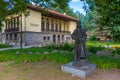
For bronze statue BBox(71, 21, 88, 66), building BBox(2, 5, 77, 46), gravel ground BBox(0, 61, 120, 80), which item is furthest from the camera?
building BBox(2, 5, 77, 46)

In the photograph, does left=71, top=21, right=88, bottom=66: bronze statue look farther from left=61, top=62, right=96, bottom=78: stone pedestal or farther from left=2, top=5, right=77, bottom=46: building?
left=2, top=5, right=77, bottom=46: building

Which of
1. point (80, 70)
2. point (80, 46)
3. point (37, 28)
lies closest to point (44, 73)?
point (80, 70)

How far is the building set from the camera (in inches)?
1142

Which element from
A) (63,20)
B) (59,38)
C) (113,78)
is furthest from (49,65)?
(63,20)

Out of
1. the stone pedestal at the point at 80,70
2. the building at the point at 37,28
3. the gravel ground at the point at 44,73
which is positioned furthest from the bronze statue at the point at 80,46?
the building at the point at 37,28

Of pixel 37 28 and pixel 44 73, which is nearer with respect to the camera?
pixel 44 73

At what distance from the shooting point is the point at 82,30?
7816 mm

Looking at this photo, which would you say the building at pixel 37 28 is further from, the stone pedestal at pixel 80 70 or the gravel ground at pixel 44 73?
the stone pedestal at pixel 80 70

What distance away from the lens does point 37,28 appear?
31.0 m

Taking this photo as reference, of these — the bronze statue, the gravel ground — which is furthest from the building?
the bronze statue

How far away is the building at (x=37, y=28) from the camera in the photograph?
29016mm

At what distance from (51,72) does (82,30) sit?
2.34 m

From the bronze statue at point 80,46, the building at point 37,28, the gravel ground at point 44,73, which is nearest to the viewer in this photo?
the gravel ground at point 44,73

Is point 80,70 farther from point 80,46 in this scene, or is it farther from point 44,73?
point 44,73
